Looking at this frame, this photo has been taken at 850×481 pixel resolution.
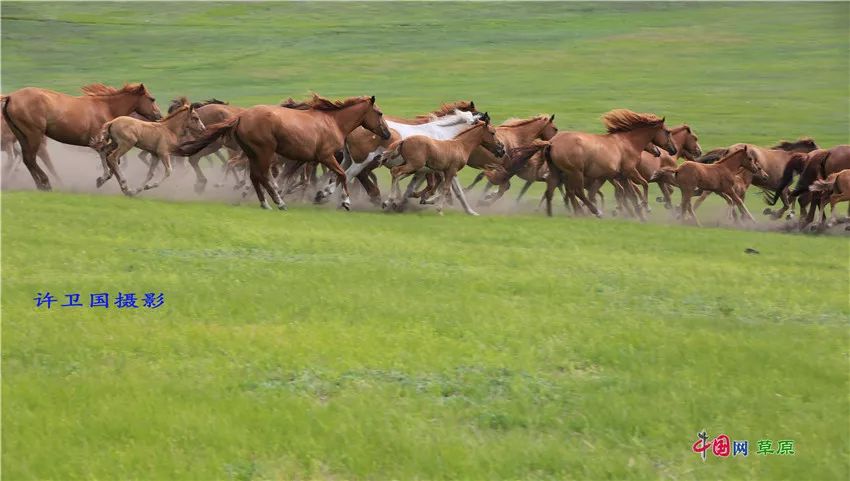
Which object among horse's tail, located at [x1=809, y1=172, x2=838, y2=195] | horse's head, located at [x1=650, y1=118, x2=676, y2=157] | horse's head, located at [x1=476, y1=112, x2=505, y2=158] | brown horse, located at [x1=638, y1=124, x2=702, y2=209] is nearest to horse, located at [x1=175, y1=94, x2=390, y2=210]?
horse's head, located at [x1=476, y1=112, x2=505, y2=158]

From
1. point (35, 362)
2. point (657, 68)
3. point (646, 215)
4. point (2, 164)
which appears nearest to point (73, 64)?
point (657, 68)

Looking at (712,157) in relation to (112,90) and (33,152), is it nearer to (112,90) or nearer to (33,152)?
(112,90)

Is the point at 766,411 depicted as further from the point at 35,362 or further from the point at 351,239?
the point at 351,239

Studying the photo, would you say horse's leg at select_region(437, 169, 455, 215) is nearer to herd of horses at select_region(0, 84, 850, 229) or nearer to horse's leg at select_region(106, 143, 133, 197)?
herd of horses at select_region(0, 84, 850, 229)

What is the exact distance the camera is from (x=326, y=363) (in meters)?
8.70

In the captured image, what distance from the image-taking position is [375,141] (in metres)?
19.2

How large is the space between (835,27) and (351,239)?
179 feet

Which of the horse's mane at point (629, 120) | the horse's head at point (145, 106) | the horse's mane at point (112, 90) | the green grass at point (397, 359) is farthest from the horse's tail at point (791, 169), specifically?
the horse's mane at point (112, 90)

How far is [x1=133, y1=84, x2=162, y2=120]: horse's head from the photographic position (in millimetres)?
19656

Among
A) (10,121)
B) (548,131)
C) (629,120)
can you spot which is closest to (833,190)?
(629,120)

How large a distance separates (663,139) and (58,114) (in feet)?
34.8

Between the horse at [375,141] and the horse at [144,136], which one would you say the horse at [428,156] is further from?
the horse at [144,136]

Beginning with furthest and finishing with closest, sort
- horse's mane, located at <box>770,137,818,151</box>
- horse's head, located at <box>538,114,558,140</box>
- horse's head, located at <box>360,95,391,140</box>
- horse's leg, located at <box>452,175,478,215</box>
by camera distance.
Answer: horse's mane, located at <box>770,137,818,151</box> → horse's head, located at <box>538,114,558,140</box> → horse's leg, located at <box>452,175,478,215</box> → horse's head, located at <box>360,95,391,140</box>

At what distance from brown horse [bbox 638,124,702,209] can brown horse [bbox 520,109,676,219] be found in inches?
25.3
